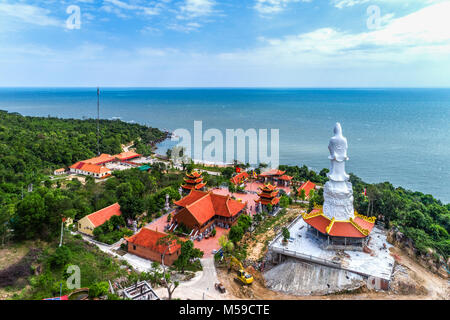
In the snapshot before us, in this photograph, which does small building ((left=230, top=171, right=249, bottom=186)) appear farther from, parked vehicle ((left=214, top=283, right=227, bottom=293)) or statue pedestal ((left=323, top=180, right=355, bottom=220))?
parked vehicle ((left=214, top=283, right=227, bottom=293))

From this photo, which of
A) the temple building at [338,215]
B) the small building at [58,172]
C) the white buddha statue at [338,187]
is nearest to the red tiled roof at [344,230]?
the temple building at [338,215]

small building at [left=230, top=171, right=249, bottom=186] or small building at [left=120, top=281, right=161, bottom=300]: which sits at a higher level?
small building at [left=230, top=171, right=249, bottom=186]

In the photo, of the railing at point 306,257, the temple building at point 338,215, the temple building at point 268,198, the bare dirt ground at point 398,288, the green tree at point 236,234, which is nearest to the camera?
the bare dirt ground at point 398,288

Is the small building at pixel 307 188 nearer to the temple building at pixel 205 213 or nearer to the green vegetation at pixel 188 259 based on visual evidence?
the temple building at pixel 205 213

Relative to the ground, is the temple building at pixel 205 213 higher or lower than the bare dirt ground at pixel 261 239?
higher

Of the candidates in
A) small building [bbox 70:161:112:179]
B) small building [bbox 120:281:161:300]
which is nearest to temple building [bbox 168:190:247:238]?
small building [bbox 120:281:161:300]

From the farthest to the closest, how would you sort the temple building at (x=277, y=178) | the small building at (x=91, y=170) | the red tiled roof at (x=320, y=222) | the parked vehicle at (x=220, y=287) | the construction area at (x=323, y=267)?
the small building at (x=91, y=170), the temple building at (x=277, y=178), the red tiled roof at (x=320, y=222), the construction area at (x=323, y=267), the parked vehicle at (x=220, y=287)

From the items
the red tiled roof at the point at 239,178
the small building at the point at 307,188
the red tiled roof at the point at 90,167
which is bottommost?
the small building at the point at 307,188

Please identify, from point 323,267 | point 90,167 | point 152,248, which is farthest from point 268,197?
point 90,167

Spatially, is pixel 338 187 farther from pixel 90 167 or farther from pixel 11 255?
pixel 90 167
